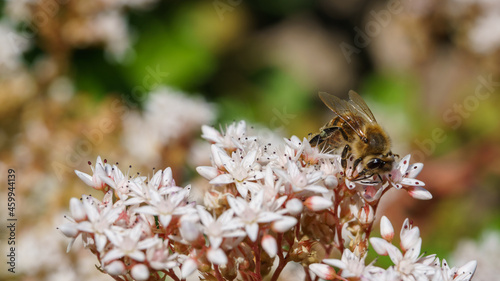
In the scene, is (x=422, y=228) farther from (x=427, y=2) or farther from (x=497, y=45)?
(x=427, y=2)

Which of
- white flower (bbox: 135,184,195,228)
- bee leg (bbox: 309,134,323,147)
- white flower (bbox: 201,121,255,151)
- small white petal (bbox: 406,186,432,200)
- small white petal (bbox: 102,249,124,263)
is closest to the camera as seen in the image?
small white petal (bbox: 102,249,124,263)

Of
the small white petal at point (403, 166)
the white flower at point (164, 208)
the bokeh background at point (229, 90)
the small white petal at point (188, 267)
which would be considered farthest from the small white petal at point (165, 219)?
the bokeh background at point (229, 90)

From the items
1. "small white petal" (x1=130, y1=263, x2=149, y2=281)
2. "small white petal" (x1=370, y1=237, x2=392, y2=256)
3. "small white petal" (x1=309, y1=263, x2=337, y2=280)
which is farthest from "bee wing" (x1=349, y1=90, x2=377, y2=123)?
"small white petal" (x1=130, y1=263, x2=149, y2=281)

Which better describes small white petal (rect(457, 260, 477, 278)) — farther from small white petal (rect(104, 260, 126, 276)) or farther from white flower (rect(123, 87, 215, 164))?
white flower (rect(123, 87, 215, 164))

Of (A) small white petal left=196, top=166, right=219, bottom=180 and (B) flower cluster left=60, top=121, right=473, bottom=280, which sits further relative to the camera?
(A) small white petal left=196, top=166, right=219, bottom=180

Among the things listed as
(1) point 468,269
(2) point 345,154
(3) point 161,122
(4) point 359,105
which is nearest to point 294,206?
(2) point 345,154

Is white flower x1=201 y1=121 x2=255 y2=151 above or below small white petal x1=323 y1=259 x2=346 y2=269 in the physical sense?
above

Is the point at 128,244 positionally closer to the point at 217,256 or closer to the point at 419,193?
the point at 217,256

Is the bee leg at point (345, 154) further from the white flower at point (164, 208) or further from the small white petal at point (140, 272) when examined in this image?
the small white petal at point (140, 272)
